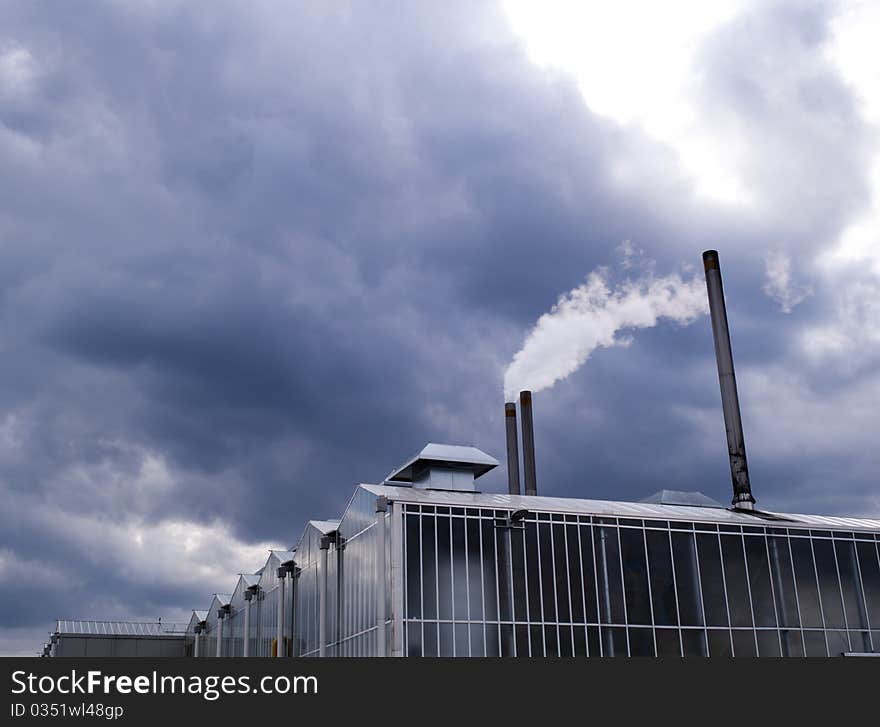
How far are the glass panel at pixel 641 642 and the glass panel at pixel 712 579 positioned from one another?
3178mm

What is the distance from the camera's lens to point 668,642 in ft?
130

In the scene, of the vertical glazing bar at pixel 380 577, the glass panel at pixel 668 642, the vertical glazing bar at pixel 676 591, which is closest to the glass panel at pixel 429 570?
the vertical glazing bar at pixel 380 577

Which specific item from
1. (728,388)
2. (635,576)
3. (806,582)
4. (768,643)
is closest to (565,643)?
(635,576)

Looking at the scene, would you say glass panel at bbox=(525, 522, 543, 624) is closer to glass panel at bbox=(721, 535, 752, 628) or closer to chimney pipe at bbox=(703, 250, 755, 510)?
glass panel at bbox=(721, 535, 752, 628)

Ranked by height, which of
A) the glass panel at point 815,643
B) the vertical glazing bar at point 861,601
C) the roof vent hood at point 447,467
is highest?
the roof vent hood at point 447,467

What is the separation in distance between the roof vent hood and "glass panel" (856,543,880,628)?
1858cm

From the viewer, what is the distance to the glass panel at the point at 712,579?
40.9m

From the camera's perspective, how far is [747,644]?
134 ft

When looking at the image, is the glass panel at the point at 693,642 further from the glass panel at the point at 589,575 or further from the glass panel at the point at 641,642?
the glass panel at the point at 589,575

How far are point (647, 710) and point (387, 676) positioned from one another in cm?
526

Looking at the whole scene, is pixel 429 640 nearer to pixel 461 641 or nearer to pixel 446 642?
pixel 446 642

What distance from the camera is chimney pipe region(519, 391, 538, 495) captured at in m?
68.1

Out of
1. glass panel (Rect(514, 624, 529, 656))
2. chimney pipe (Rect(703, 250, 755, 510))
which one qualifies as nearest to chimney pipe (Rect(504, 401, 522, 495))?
chimney pipe (Rect(703, 250, 755, 510))

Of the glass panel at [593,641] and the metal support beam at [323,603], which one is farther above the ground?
the metal support beam at [323,603]
